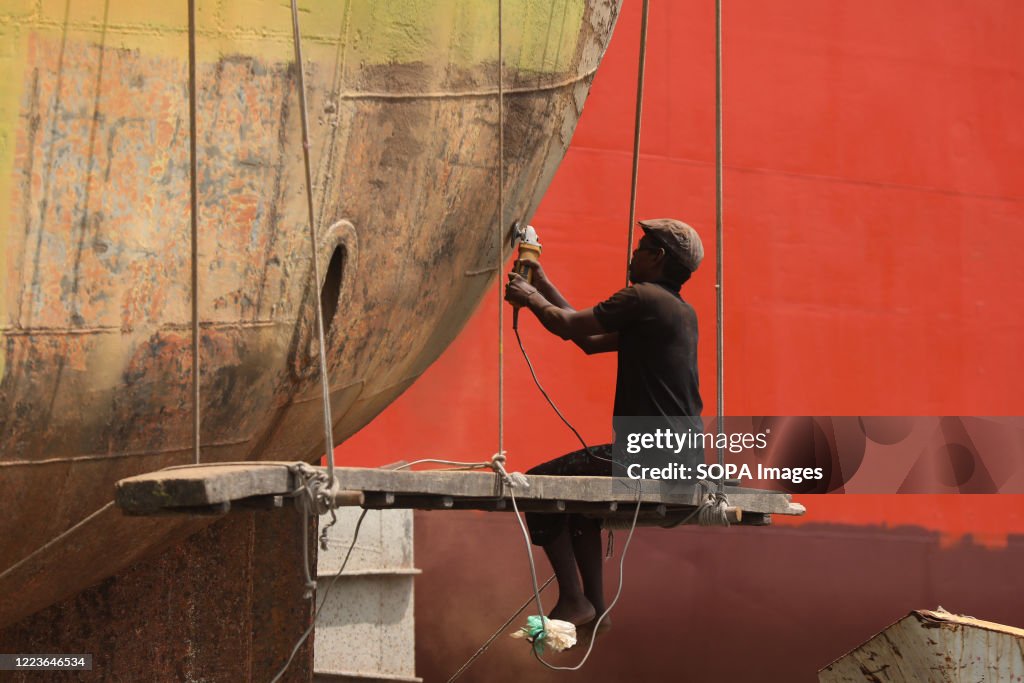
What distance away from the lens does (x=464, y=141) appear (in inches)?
186

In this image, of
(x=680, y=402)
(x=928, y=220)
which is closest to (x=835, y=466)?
(x=928, y=220)

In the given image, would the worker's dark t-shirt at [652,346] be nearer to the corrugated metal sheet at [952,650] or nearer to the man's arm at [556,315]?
the man's arm at [556,315]

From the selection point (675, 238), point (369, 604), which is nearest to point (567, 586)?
point (675, 238)

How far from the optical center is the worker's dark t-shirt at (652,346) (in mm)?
4488

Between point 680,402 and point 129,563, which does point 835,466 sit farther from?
point 129,563

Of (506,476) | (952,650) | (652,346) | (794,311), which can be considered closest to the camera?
(506,476)

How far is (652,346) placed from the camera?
4.53 meters

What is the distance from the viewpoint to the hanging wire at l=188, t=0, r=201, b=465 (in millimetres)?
3920

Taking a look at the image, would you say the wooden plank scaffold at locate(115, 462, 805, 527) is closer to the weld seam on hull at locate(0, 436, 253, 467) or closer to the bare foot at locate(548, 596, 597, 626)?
the bare foot at locate(548, 596, 597, 626)

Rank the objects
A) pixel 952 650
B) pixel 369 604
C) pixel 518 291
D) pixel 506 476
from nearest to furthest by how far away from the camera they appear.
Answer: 1. pixel 506 476
2. pixel 518 291
3. pixel 952 650
4. pixel 369 604

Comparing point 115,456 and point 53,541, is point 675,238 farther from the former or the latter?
point 53,541

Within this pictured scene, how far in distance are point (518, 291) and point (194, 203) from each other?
1.13 meters

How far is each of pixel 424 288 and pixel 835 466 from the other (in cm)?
487

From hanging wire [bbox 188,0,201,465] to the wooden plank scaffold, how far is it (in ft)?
1.17
